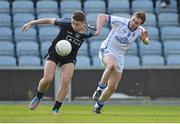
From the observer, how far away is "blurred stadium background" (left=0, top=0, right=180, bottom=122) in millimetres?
22234

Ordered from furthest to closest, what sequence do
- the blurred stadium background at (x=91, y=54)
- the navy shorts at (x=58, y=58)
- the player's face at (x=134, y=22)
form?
the blurred stadium background at (x=91, y=54) → the player's face at (x=134, y=22) → the navy shorts at (x=58, y=58)

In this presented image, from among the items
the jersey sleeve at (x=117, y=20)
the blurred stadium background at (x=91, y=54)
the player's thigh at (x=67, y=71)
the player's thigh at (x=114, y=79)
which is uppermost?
the jersey sleeve at (x=117, y=20)

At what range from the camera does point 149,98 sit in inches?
886

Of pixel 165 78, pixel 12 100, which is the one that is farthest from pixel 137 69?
pixel 12 100

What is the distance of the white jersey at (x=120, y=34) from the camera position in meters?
16.0

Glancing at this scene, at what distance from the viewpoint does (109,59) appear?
51.9 ft

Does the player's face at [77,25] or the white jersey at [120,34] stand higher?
the player's face at [77,25]

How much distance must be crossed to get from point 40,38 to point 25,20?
3.67 ft

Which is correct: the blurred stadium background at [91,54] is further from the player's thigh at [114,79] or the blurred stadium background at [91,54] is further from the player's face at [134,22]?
the player's face at [134,22]

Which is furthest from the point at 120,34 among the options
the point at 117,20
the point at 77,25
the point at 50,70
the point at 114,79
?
the point at 50,70

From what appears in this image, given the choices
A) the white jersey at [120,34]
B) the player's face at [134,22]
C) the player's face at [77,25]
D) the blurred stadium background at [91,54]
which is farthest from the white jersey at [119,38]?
the blurred stadium background at [91,54]

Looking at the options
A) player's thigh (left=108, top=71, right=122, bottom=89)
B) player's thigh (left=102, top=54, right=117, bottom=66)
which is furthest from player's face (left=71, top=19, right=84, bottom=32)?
player's thigh (left=108, top=71, right=122, bottom=89)

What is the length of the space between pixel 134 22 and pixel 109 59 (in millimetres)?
977

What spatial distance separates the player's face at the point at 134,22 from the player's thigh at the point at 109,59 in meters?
0.79
